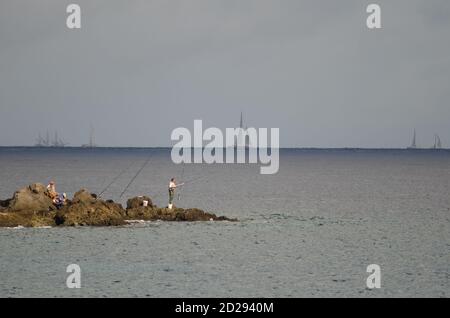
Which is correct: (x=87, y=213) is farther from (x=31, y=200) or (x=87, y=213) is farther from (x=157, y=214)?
(x=157, y=214)

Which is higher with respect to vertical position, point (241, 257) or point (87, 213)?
point (87, 213)

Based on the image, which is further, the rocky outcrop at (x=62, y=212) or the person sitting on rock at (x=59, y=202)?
the person sitting on rock at (x=59, y=202)

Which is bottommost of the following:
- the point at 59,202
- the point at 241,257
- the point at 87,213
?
the point at 241,257

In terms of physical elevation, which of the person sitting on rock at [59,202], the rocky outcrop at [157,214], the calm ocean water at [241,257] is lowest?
the calm ocean water at [241,257]

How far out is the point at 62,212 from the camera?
40.9 m

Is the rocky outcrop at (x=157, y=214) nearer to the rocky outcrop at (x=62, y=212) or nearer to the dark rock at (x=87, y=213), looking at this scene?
the rocky outcrop at (x=62, y=212)

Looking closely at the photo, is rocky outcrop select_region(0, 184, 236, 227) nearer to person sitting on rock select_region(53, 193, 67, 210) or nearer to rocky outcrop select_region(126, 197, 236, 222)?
rocky outcrop select_region(126, 197, 236, 222)

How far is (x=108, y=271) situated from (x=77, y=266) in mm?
1849

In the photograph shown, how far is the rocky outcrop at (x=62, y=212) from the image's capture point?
133ft

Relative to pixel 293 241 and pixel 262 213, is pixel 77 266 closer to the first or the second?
pixel 293 241

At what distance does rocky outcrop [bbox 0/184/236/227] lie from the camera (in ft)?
Answer: 133

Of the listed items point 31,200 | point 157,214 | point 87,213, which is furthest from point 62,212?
point 157,214

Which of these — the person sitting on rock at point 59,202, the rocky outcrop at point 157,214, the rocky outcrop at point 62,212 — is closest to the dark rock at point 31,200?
the rocky outcrop at point 62,212

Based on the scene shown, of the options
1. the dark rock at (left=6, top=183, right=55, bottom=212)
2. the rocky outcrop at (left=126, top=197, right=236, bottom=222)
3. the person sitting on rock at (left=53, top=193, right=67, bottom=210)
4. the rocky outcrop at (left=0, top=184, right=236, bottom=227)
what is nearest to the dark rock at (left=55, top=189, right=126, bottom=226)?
the rocky outcrop at (left=0, top=184, right=236, bottom=227)
